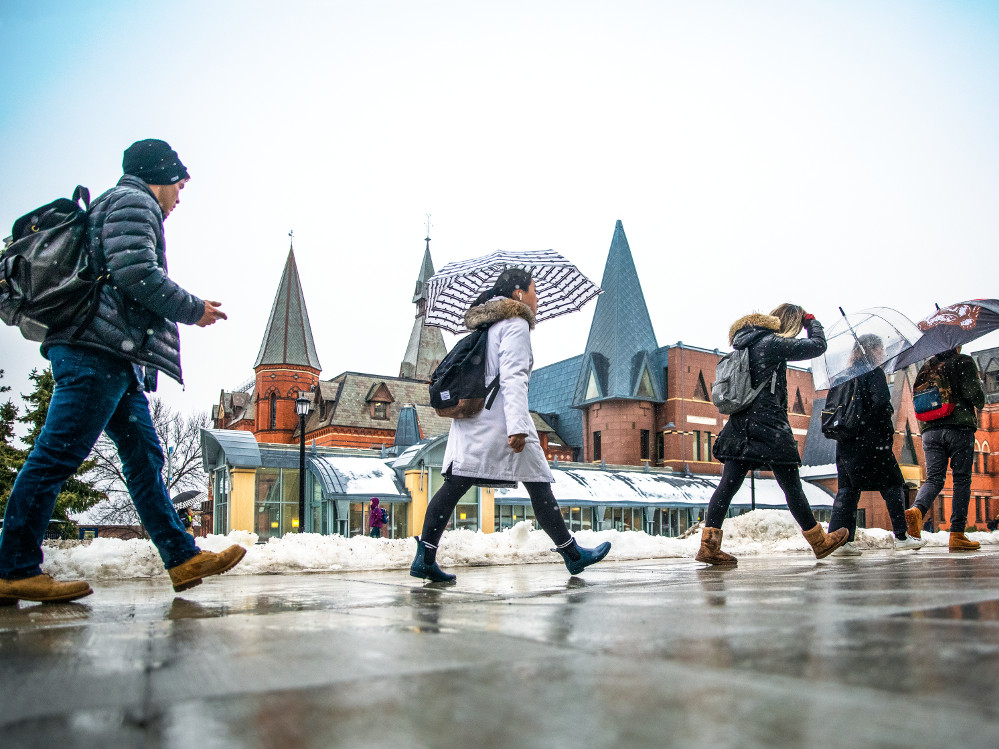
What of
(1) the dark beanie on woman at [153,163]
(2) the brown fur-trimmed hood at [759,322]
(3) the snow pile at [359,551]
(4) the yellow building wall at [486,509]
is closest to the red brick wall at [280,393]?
(4) the yellow building wall at [486,509]

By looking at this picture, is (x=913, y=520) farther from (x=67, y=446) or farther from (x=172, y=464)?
(x=172, y=464)

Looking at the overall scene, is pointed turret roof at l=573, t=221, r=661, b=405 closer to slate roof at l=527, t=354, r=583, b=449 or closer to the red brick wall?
slate roof at l=527, t=354, r=583, b=449

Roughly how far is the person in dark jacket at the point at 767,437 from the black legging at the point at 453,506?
1.45m

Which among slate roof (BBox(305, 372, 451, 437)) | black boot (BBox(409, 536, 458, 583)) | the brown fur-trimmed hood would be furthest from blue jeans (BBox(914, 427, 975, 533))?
slate roof (BBox(305, 372, 451, 437))

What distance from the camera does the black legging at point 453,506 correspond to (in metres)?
4.30

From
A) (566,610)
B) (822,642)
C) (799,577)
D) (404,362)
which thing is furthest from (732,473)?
(404,362)

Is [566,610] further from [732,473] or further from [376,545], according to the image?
[376,545]

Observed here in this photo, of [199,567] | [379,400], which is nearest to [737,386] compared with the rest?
[199,567]

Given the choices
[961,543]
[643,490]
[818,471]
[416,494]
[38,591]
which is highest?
[38,591]

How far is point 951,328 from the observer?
23.4ft

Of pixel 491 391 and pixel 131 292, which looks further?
pixel 491 391

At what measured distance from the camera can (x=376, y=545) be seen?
21.4ft

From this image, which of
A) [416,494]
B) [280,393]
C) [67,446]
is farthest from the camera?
[280,393]

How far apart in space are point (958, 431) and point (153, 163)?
683 cm
